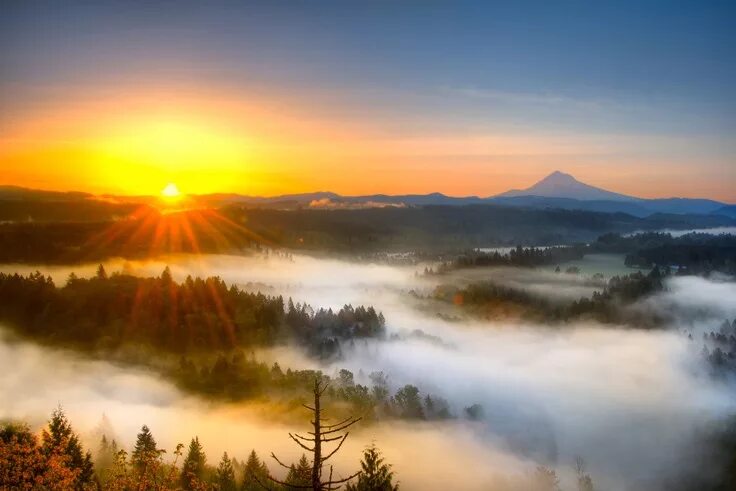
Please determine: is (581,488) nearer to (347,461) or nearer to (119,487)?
(347,461)

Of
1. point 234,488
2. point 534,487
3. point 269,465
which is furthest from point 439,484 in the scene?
point 234,488

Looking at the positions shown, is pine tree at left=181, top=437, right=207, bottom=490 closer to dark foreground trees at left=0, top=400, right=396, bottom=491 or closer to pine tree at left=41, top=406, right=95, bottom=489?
dark foreground trees at left=0, top=400, right=396, bottom=491

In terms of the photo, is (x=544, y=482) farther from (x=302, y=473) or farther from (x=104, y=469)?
(x=302, y=473)

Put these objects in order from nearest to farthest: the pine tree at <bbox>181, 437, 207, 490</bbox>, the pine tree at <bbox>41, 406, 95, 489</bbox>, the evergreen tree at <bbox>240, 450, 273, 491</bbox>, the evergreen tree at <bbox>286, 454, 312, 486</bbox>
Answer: the evergreen tree at <bbox>286, 454, 312, 486</bbox>, the pine tree at <bbox>41, 406, 95, 489</bbox>, the evergreen tree at <bbox>240, 450, 273, 491</bbox>, the pine tree at <bbox>181, 437, 207, 490</bbox>

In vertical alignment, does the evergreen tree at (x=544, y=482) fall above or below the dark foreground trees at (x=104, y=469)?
below

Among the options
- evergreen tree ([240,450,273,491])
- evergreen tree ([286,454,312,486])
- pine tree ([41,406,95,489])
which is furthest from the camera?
→ evergreen tree ([240,450,273,491])

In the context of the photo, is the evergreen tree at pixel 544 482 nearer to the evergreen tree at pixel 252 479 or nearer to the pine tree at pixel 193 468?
the evergreen tree at pixel 252 479

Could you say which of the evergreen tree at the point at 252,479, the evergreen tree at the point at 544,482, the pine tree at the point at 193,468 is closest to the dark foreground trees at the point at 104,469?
the pine tree at the point at 193,468

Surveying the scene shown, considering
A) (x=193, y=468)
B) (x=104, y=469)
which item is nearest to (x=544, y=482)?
(x=193, y=468)

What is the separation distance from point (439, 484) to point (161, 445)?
89.5 meters

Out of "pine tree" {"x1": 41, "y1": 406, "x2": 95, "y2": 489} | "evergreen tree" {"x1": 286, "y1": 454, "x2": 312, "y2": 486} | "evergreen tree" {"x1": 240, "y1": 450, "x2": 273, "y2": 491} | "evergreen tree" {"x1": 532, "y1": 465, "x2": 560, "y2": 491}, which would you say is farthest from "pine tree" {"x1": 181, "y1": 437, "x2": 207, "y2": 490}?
"evergreen tree" {"x1": 532, "y1": 465, "x2": 560, "y2": 491}

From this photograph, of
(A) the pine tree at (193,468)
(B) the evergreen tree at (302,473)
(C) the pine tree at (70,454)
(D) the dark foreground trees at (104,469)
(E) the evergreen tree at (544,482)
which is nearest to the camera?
(B) the evergreen tree at (302,473)

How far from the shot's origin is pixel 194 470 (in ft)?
378

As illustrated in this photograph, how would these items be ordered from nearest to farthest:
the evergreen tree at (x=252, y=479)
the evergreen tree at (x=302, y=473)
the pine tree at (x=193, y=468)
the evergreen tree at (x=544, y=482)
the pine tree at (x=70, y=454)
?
1. the evergreen tree at (x=302, y=473)
2. the pine tree at (x=70, y=454)
3. the evergreen tree at (x=252, y=479)
4. the pine tree at (x=193, y=468)
5. the evergreen tree at (x=544, y=482)
